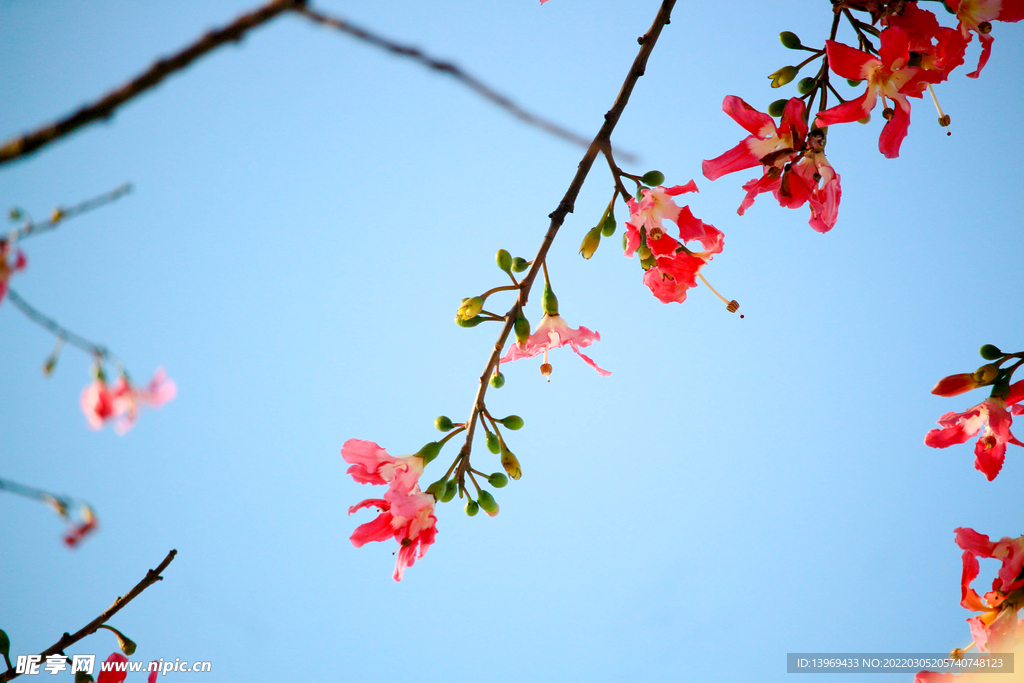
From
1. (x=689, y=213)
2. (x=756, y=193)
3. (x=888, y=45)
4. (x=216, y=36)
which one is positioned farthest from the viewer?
(x=689, y=213)

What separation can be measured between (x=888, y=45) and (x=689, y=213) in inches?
15.6

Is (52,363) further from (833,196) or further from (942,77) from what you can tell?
(942,77)

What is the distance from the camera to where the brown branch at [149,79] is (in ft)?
0.94

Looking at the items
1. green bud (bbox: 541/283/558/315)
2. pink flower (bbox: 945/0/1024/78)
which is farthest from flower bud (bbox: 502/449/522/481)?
pink flower (bbox: 945/0/1024/78)

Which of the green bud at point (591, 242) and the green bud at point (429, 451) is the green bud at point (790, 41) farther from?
the green bud at point (429, 451)

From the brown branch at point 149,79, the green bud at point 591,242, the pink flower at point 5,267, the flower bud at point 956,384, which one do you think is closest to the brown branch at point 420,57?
the brown branch at point 149,79

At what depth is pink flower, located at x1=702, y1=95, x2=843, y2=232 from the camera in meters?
0.96

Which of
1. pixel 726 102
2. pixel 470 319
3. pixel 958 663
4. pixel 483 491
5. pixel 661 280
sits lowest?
Answer: pixel 958 663

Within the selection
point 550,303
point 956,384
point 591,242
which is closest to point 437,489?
point 550,303

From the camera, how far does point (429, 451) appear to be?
1123 mm

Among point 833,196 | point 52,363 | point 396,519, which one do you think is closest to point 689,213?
point 833,196

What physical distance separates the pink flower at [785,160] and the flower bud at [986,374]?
1.30ft

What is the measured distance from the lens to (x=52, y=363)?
96cm

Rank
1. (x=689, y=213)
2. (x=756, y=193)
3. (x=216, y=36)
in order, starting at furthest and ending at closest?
1. (x=689, y=213)
2. (x=756, y=193)
3. (x=216, y=36)
